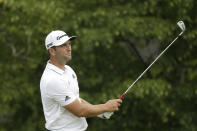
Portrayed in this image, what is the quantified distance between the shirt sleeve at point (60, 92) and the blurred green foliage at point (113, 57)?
316 centimetres

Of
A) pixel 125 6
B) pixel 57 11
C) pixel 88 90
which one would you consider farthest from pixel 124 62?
pixel 57 11

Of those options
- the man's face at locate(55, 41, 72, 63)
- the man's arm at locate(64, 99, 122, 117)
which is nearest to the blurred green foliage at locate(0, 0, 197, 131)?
the man's face at locate(55, 41, 72, 63)

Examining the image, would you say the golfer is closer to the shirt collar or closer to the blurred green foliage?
the shirt collar

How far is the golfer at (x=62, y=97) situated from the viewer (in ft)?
13.0

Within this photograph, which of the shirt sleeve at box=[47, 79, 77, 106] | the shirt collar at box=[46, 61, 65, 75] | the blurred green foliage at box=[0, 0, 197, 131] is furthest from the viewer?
the blurred green foliage at box=[0, 0, 197, 131]

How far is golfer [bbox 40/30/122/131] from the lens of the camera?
3961 mm

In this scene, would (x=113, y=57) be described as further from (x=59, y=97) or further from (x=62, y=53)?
(x=59, y=97)

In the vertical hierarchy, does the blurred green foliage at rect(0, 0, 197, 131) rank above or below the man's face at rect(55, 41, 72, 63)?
below

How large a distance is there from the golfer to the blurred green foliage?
2.93 m

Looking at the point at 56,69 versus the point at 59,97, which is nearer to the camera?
the point at 59,97

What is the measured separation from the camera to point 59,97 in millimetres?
3959

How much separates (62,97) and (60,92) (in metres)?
0.04

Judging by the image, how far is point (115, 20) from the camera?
7230 millimetres

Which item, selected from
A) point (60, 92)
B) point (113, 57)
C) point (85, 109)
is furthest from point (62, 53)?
point (113, 57)
